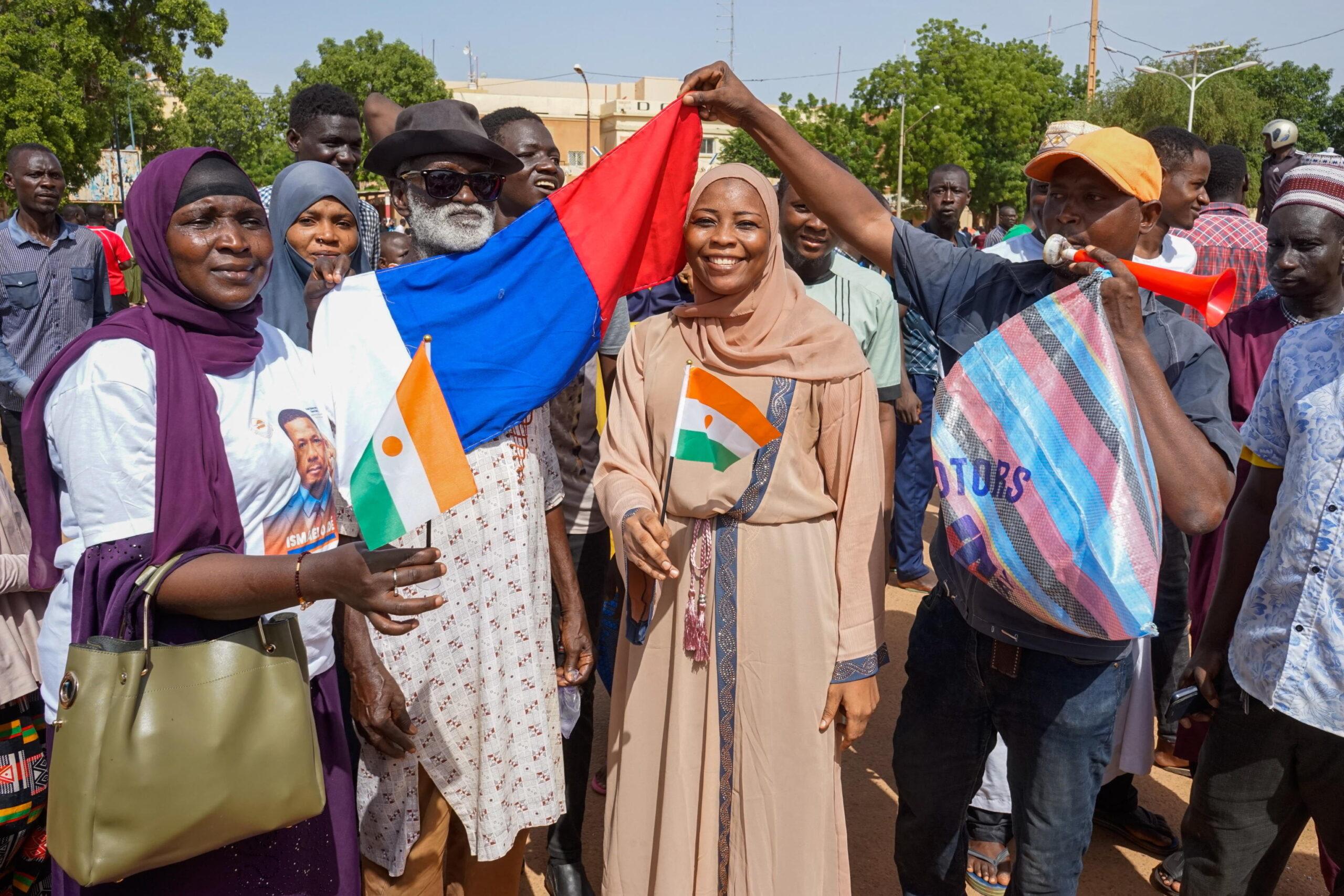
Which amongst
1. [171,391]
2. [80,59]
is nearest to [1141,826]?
[171,391]

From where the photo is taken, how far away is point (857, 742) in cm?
480

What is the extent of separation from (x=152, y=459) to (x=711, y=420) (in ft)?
4.40

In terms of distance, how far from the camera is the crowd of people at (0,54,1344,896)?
2092 millimetres

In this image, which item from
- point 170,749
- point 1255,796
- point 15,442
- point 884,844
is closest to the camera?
point 170,749

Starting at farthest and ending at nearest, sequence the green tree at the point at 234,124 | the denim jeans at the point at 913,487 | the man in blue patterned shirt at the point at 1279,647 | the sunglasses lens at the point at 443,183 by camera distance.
A: the green tree at the point at 234,124 → the denim jeans at the point at 913,487 → the sunglasses lens at the point at 443,183 → the man in blue patterned shirt at the point at 1279,647

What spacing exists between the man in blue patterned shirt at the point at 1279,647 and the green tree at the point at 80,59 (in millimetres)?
23325

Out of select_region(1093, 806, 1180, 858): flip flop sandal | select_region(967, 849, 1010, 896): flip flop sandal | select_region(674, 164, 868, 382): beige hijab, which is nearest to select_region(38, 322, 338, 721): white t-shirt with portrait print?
select_region(674, 164, 868, 382): beige hijab

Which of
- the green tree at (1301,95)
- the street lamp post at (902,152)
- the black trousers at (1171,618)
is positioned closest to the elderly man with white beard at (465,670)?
the black trousers at (1171,618)

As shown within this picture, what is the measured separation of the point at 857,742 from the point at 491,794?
8.23ft

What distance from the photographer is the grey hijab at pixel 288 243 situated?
3152 millimetres

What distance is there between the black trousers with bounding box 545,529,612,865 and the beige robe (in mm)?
595

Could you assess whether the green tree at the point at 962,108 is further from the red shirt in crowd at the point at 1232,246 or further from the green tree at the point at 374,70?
the red shirt in crowd at the point at 1232,246

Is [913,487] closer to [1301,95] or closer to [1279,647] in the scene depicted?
[1279,647]

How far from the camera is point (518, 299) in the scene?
2904 mm
